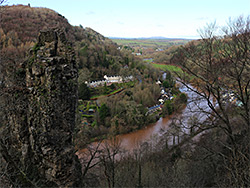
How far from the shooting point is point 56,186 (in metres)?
4.40

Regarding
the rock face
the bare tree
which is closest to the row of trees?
the bare tree

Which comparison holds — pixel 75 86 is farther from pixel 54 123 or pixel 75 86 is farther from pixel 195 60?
pixel 195 60

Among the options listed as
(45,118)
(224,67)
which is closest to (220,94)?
(224,67)

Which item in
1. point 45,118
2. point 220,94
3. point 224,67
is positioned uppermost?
point 224,67

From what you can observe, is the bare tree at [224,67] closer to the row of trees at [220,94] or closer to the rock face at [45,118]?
the row of trees at [220,94]

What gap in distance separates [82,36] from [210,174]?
5364cm

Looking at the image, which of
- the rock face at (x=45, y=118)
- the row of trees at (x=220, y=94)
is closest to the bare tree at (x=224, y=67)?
the row of trees at (x=220, y=94)

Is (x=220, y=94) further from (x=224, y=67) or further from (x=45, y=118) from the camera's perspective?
(x=45, y=118)

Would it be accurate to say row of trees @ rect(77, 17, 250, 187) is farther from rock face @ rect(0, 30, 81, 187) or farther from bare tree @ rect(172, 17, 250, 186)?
rock face @ rect(0, 30, 81, 187)

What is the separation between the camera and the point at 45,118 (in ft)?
14.4

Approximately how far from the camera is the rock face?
4410 mm

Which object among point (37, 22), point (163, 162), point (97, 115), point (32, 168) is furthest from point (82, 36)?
point (32, 168)

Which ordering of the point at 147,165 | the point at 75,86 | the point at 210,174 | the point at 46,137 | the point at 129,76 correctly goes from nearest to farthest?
the point at 46,137
the point at 75,86
the point at 210,174
the point at 147,165
the point at 129,76

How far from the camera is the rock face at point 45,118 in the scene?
441 centimetres
